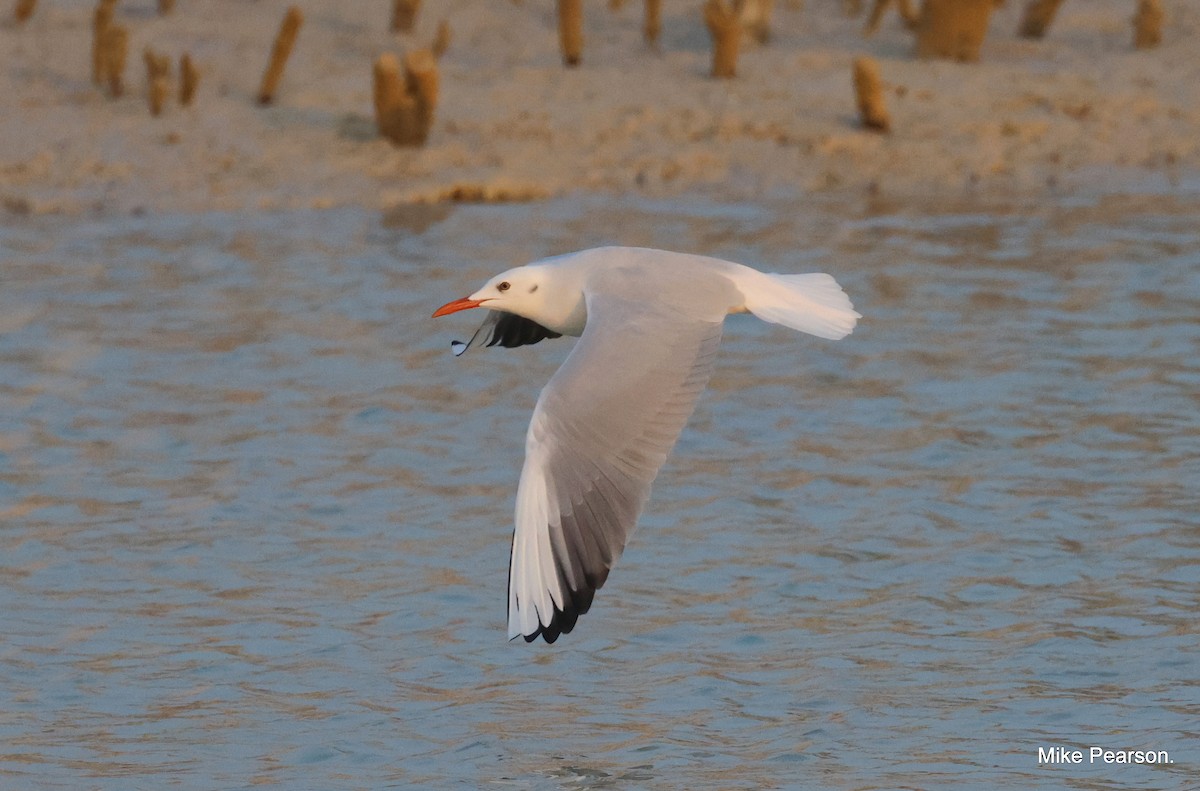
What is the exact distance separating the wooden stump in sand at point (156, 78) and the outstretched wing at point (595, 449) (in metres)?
7.88

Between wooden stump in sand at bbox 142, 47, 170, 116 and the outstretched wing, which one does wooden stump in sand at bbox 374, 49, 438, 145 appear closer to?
wooden stump in sand at bbox 142, 47, 170, 116

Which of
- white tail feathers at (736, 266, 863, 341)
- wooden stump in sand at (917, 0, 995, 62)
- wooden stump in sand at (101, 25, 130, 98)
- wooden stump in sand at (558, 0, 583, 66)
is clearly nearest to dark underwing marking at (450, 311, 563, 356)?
white tail feathers at (736, 266, 863, 341)

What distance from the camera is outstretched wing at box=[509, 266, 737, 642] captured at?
4.75 meters

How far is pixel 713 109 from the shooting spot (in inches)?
531

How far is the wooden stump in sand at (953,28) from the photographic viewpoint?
1406 cm

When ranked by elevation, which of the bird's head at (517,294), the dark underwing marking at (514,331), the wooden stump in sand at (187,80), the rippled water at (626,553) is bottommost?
the rippled water at (626,553)

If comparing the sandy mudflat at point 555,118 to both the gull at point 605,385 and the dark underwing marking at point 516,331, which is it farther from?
the gull at point 605,385

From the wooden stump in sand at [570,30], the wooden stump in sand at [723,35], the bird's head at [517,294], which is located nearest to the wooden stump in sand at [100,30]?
the wooden stump in sand at [570,30]

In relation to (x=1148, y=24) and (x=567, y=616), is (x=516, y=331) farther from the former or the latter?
(x=1148, y=24)

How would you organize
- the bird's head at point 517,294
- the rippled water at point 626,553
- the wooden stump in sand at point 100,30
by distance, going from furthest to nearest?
the wooden stump in sand at point 100,30, the bird's head at point 517,294, the rippled water at point 626,553

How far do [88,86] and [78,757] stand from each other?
8.87 m

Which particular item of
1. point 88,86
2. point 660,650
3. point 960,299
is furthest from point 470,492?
point 88,86

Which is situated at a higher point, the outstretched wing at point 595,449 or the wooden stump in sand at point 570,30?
the outstretched wing at point 595,449

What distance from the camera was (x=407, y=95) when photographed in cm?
1256
